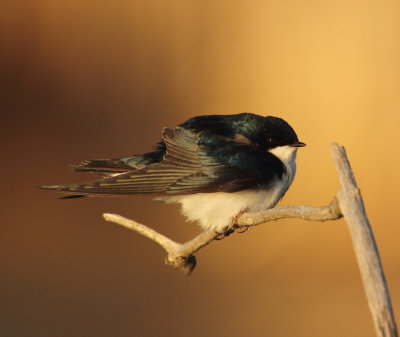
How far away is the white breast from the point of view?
240cm

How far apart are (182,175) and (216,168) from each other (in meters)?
0.11

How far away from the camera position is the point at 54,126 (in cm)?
654

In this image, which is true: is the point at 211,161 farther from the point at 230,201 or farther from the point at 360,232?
the point at 360,232

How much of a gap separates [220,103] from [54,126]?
1.36m

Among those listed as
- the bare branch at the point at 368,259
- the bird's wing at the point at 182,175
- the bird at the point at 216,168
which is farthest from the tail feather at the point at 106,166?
the bare branch at the point at 368,259

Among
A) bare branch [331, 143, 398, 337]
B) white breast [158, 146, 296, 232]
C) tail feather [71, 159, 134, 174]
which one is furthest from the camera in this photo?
tail feather [71, 159, 134, 174]

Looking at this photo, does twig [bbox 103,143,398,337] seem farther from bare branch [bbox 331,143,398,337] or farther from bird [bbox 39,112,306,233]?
bird [bbox 39,112,306,233]

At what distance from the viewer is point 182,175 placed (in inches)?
98.7

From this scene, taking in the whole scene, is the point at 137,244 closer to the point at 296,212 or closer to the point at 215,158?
the point at 215,158

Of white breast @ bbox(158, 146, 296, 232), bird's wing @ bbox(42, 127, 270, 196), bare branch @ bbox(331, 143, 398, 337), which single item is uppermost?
bird's wing @ bbox(42, 127, 270, 196)

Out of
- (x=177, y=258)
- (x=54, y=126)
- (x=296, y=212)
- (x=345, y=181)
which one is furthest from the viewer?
(x=54, y=126)

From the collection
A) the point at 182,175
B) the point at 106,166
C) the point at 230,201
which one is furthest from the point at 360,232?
→ the point at 106,166

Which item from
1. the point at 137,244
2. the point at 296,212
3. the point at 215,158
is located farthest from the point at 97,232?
the point at 296,212

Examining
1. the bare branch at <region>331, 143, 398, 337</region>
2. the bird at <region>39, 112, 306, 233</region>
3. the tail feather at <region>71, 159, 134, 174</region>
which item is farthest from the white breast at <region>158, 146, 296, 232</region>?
the bare branch at <region>331, 143, 398, 337</region>
